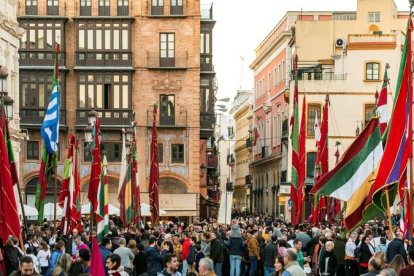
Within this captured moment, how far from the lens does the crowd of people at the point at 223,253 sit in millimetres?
16250

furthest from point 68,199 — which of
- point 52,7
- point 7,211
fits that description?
point 52,7

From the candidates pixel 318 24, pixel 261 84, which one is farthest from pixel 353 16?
pixel 261 84

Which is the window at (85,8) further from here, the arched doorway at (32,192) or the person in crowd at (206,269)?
the person in crowd at (206,269)

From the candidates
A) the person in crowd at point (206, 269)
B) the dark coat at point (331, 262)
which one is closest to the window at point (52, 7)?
the dark coat at point (331, 262)

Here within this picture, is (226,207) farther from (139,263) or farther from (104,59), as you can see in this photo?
(104,59)

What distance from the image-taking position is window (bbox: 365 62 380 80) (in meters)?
71.2

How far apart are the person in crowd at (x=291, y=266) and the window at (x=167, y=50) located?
163 feet

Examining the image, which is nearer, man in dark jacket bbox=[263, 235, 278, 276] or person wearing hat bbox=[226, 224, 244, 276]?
man in dark jacket bbox=[263, 235, 278, 276]

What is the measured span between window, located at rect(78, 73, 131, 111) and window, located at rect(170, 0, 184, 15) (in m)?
4.21

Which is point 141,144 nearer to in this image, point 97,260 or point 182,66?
point 182,66

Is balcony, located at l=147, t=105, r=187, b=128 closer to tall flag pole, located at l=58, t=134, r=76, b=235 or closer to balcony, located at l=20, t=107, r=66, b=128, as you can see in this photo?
balcony, located at l=20, t=107, r=66, b=128

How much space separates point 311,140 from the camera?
236 feet

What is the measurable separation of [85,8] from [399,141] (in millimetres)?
44931

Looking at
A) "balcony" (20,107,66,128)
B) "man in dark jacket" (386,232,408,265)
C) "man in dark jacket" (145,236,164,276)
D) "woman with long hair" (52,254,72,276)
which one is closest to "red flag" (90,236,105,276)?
"woman with long hair" (52,254,72,276)
